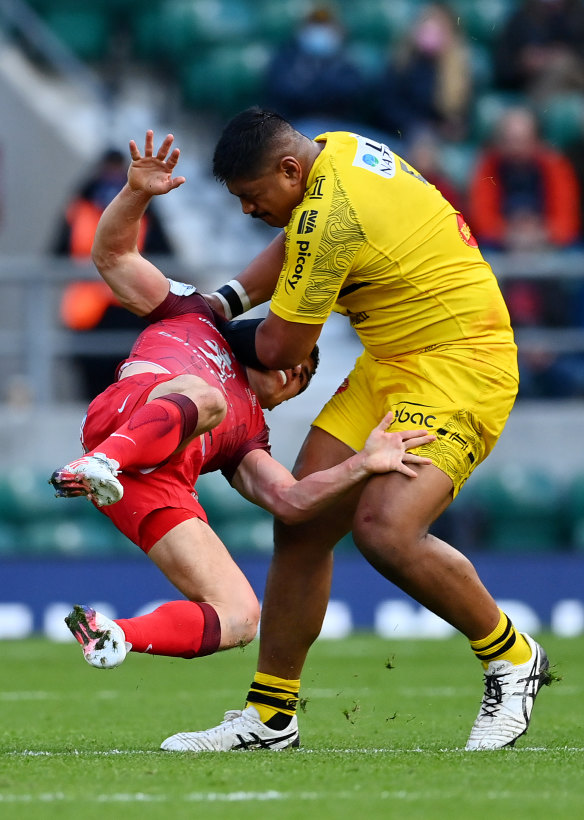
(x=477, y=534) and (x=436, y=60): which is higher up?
(x=436, y=60)

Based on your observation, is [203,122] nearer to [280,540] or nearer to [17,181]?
[17,181]

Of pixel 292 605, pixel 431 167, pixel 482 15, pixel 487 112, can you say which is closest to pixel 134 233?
pixel 292 605

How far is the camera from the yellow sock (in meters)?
5.32

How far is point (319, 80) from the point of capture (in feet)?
40.9

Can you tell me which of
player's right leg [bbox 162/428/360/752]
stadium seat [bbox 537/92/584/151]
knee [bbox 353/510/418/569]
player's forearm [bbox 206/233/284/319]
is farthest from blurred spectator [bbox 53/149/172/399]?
knee [bbox 353/510/418/569]

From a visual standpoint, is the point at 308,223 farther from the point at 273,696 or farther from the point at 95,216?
the point at 95,216

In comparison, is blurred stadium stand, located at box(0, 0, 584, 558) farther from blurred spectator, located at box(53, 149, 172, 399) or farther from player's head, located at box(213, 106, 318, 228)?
player's head, located at box(213, 106, 318, 228)

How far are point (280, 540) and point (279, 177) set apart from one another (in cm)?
127

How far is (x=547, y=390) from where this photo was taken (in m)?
10.9

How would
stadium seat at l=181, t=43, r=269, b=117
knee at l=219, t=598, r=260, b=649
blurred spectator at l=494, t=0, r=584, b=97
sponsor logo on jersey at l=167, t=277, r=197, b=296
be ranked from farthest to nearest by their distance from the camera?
stadium seat at l=181, t=43, r=269, b=117 < blurred spectator at l=494, t=0, r=584, b=97 < sponsor logo on jersey at l=167, t=277, r=197, b=296 < knee at l=219, t=598, r=260, b=649

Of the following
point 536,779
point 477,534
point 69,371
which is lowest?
point 536,779

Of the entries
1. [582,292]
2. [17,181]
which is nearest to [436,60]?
[582,292]

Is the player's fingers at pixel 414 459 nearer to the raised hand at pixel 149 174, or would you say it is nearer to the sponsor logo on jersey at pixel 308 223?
the sponsor logo on jersey at pixel 308 223

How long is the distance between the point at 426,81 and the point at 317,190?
7668 millimetres
